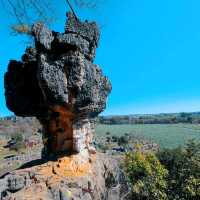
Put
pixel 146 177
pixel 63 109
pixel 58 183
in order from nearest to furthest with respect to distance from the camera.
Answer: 1. pixel 58 183
2. pixel 63 109
3. pixel 146 177

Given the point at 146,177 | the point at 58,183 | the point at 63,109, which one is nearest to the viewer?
the point at 58,183

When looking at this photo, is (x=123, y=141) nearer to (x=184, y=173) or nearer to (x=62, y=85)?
(x=184, y=173)

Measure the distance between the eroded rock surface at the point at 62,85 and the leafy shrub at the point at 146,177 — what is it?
31.6ft

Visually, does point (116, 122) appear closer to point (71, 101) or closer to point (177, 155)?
point (177, 155)

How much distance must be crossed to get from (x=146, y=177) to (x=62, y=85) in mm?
14670

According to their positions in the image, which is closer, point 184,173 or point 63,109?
point 63,109

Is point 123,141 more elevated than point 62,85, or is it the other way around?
point 62,85

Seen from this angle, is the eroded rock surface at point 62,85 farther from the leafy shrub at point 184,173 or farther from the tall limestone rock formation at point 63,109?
the leafy shrub at point 184,173

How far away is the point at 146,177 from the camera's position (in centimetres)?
2211

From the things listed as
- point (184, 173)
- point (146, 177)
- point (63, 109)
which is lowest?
point (146, 177)

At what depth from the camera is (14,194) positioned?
8367 millimetres

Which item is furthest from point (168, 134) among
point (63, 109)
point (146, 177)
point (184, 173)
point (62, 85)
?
point (62, 85)

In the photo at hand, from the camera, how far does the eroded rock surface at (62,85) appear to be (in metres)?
8.90

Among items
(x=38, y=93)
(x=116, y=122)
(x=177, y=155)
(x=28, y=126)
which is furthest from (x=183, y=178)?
(x=116, y=122)
